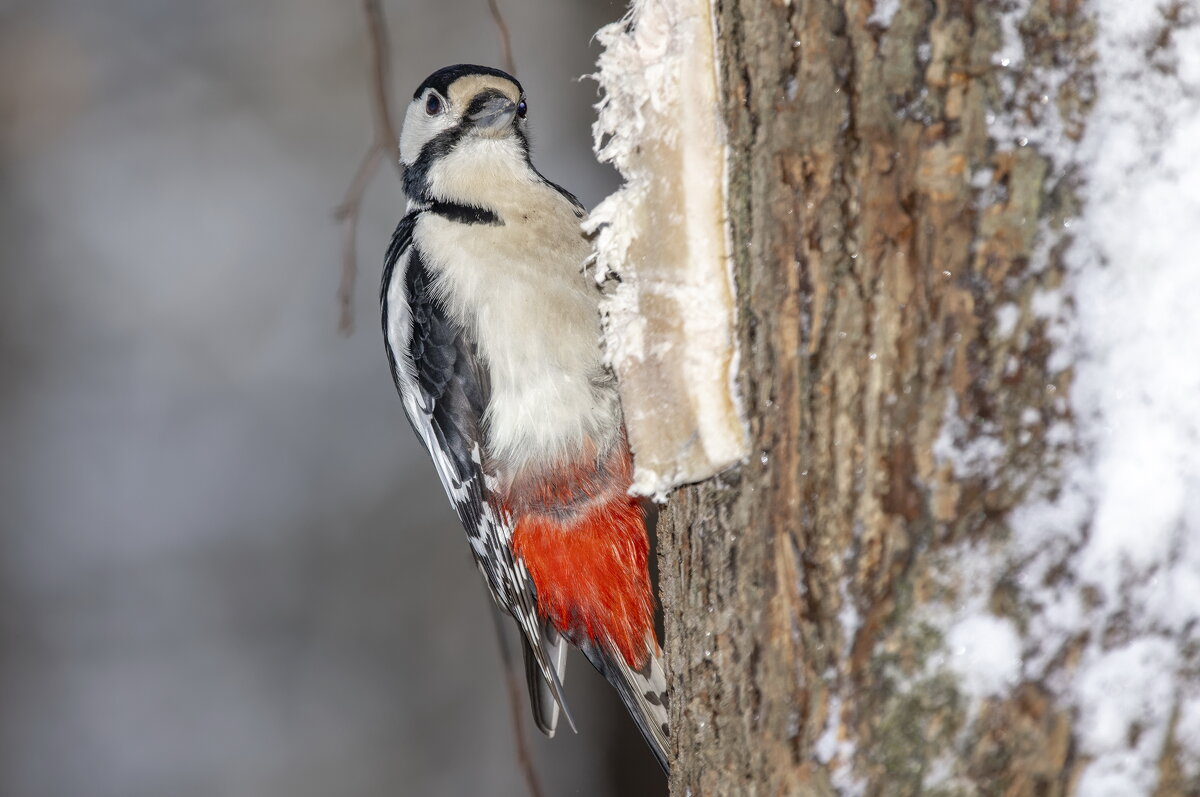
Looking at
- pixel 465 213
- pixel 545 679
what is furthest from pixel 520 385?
pixel 545 679

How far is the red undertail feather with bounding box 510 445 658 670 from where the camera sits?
1934 millimetres

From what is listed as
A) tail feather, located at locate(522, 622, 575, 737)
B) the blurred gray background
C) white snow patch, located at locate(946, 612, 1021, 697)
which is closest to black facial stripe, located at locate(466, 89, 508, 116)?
tail feather, located at locate(522, 622, 575, 737)

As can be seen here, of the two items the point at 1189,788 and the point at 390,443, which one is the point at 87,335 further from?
the point at 1189,788

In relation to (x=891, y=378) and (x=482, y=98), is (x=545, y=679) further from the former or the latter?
(x=891, y=378)

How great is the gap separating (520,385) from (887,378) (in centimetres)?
97

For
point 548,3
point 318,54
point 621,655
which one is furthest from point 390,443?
point 621,655

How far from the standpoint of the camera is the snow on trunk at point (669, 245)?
Result: 1.18 meters

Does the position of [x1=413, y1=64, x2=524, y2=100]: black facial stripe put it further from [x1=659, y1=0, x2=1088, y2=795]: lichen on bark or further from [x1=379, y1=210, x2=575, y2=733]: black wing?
[x1=659, y1=0, x2=1088, y2=795]: lichen on bark

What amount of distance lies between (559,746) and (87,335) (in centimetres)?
245

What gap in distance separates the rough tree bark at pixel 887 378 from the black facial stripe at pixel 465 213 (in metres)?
0.82

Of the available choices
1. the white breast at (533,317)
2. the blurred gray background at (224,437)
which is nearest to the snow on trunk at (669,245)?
the white breast at (533,317)

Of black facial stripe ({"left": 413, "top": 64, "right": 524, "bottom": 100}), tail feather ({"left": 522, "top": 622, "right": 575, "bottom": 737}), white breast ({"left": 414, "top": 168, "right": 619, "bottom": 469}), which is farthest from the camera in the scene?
tail feather ({"left": 522, "top": 622, "right": 575, "bottom": 737})

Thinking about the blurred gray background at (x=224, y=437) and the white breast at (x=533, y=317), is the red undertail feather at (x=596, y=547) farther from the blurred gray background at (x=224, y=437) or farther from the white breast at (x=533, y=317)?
the blurred gray background at (x=224, y=437)

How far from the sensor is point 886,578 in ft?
3.21
